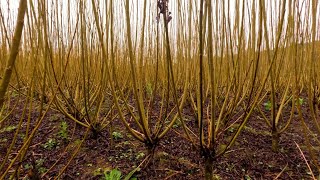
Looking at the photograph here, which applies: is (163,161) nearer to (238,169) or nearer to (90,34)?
(238,169)

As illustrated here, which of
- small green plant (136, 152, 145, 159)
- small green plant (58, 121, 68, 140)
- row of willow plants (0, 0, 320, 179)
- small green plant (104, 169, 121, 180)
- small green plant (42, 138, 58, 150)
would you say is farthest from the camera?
small green plant (58, 121, 68, 140)

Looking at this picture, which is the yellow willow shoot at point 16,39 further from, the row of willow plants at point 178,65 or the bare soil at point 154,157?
the bare soil at point 154,157

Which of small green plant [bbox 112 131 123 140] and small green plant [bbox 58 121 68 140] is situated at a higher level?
small green plant [bbox 58 121 68 140]

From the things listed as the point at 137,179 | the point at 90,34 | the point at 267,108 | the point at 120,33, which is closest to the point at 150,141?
the point at 137,179

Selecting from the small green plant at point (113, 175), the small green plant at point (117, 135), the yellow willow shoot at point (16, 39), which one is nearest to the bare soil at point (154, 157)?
the small green plant at point (117, 135)

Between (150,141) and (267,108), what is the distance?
8.03 ft

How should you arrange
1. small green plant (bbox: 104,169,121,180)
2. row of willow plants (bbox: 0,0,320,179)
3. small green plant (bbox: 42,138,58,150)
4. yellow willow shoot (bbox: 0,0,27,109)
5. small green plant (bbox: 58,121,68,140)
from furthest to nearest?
1. small green plant (bbox: 58,121,68,140)
2. small green plant (bbox: 42,138,58,150)
3. small green plant (bbox: 104,169,121,180)
4. row of willow plants (bbox: 0,0,320,179)
5. yellow willow shoot (bbox: 0,0,27,109)

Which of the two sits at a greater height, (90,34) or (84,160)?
(90,34)

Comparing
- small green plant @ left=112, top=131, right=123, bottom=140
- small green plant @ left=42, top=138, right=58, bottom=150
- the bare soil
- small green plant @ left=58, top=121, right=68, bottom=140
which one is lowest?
the bare soil

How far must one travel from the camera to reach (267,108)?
11.4 ft

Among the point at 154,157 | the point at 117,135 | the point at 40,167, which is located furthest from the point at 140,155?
the point at 40,167

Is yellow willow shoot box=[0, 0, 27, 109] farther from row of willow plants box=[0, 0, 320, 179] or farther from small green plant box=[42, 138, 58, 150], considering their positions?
small green plant box=[42, 138, 58, 150]

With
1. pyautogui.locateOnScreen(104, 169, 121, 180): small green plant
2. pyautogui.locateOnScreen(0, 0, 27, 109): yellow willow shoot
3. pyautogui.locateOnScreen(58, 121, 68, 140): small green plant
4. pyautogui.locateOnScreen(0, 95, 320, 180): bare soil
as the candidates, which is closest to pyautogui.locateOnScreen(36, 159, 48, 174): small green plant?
pyautogui.locateOnScreen(0, 95, 320, 180): bare soil

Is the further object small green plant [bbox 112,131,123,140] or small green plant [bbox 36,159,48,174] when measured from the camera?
small green plant [bbox 112,131,123,140]
